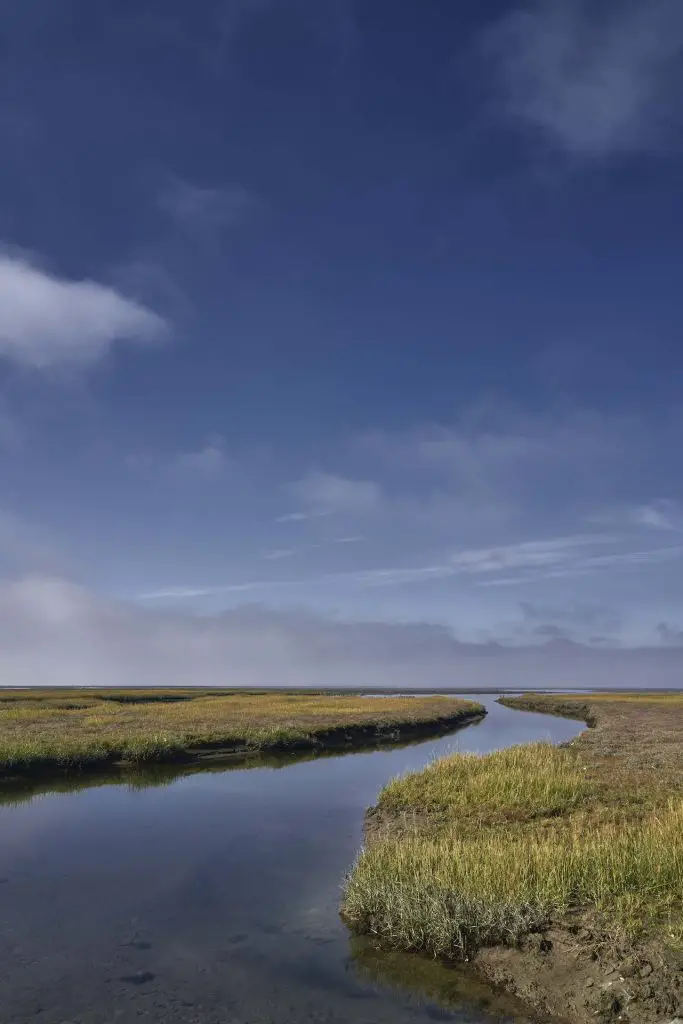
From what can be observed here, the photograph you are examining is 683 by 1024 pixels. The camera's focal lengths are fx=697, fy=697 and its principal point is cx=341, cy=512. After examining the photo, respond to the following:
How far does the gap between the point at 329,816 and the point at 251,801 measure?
3.94 meters

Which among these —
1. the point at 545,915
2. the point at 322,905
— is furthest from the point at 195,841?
the point at 545,915

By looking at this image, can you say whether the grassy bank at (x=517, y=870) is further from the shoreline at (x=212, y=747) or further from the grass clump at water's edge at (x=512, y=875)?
the shoreline at (x=212, y=747)

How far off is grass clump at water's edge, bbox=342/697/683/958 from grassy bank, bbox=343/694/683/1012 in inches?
0.9

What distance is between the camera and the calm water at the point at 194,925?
9914mm

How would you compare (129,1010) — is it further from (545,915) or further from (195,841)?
(195,841)

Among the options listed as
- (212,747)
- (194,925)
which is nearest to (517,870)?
(194,925)

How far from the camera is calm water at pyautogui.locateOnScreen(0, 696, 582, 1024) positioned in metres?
9.91

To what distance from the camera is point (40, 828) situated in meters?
21.0

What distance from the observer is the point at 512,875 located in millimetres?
12555

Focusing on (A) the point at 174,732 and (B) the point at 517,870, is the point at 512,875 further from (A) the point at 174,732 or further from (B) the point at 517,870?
(A) the point at 174,732

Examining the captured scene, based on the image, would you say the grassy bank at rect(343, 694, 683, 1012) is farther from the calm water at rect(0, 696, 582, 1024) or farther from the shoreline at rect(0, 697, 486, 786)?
the shoreline at rect(0, 697, 486, 786)

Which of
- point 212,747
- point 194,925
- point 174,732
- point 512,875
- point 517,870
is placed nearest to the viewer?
point 512,875

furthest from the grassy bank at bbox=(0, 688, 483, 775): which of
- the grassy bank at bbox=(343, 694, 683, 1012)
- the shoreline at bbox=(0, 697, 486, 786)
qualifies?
the grassy bank at bbox=(343, 694, 683, 1012)

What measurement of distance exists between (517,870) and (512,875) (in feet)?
0.89
